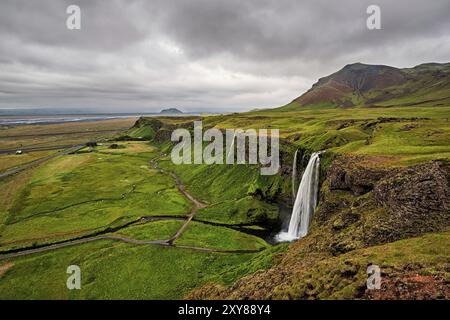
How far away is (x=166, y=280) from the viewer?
161 ft

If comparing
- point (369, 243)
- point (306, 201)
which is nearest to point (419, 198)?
point (369, 243)

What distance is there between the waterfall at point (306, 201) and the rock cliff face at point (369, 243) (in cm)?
1296

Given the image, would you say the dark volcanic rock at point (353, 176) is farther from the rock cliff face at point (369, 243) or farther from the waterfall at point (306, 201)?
the waterfall at point (306, 201)

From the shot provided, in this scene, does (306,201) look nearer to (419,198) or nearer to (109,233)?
(419,198)

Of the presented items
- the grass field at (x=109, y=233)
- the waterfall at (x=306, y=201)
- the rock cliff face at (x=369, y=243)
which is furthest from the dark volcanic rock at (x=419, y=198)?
the waterfall at (x=306, y=201)

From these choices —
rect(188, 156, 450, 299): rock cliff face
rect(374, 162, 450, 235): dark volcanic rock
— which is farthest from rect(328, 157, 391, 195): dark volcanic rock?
rect(374, 162, 450, 235): dark volcanic rock

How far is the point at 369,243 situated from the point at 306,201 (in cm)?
2944

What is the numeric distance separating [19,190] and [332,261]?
11763 centimetres

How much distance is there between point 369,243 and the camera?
30.9m

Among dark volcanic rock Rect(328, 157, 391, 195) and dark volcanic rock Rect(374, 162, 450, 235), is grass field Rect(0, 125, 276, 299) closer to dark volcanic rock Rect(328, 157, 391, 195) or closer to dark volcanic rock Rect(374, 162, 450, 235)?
dark volcanic rock Rect(374, 162, 450, 235)

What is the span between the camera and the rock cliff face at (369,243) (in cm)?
2216
